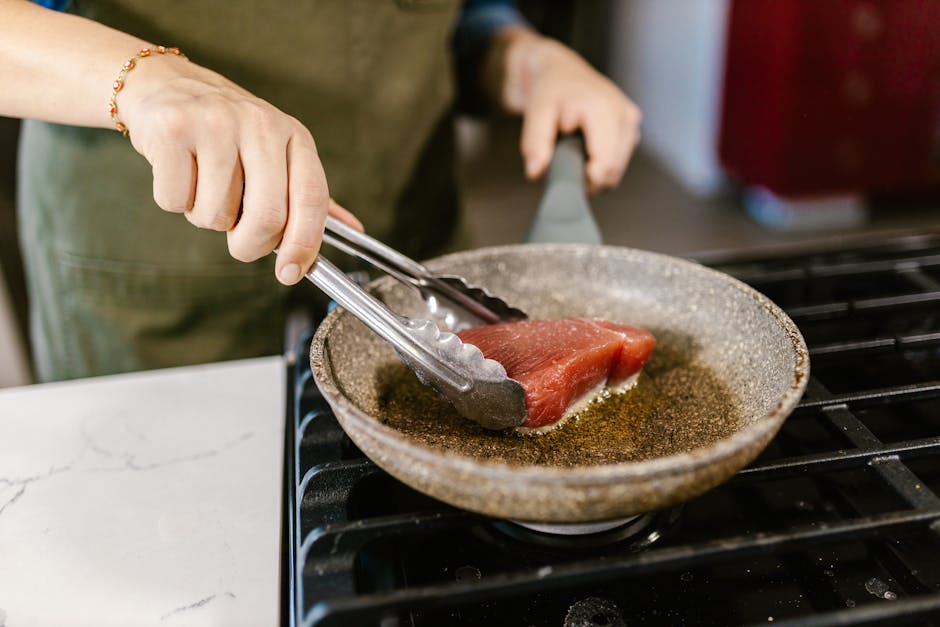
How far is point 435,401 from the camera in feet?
2.37

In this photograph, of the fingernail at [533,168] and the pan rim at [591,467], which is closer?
the pan rim at [591,467]

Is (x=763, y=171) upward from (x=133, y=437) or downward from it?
downward

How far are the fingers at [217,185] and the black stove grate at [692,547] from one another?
20 centimetres

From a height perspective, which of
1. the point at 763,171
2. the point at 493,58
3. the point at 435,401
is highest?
the point at 493,58

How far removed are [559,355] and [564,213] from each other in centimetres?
31

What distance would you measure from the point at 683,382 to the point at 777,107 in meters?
2.30

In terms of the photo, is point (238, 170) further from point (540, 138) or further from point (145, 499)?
point (540, 138)

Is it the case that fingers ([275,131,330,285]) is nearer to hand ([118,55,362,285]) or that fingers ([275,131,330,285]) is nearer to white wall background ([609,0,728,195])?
hand ([118,55,362,285])

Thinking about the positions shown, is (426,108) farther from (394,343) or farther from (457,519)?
(457,519)

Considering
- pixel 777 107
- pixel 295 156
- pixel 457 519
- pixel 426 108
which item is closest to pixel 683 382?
pixel 457 519

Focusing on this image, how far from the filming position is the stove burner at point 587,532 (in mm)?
615

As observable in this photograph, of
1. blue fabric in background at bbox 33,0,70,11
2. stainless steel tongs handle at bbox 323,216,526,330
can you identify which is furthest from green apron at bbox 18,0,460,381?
stainless steel tongs handle at bbox 323,216,526,330

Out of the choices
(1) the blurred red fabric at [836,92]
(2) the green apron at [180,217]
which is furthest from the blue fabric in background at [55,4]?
(1) the blurred red fabric at [836,92]

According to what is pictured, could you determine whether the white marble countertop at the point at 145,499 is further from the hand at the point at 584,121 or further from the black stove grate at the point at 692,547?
the hand at the point at 584,121
